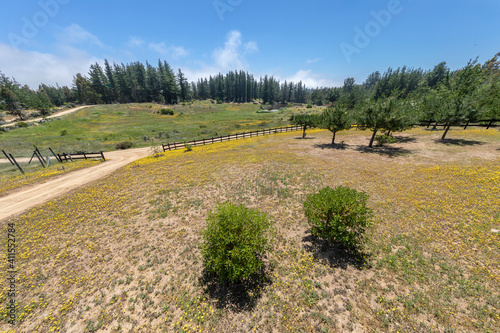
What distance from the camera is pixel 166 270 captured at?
8.11 metres

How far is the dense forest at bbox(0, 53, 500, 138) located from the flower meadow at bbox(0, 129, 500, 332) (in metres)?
12.6

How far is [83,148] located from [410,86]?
183 m

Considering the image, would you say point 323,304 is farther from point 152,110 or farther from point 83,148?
point 152,110

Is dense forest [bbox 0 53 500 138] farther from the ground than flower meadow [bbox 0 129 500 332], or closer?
farther from the ground

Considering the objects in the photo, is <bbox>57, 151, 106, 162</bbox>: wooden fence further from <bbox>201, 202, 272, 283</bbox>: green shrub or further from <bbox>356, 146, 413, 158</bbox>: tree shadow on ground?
<bbox>356, 146, 413, 158</bbox>: tree shadow on ground

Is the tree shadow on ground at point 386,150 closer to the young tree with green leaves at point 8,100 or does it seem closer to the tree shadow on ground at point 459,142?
the tree shadow on ground at point 459,142

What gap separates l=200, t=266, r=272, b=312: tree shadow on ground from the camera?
6582mm

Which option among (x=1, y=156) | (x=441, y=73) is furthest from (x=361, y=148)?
(x=441, y=73)

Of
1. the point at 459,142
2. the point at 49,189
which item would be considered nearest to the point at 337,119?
the point at 459,142

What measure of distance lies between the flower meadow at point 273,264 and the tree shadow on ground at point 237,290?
0.15 ft

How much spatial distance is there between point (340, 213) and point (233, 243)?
5522 millimetres

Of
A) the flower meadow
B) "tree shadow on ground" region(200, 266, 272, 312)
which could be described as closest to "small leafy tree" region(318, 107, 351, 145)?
the flower meadow

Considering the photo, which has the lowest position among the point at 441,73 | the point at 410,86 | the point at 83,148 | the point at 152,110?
the point at 83,148

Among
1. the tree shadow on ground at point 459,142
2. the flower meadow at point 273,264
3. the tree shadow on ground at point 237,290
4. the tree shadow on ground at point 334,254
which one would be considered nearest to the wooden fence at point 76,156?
the flower meadow at point 273,264
